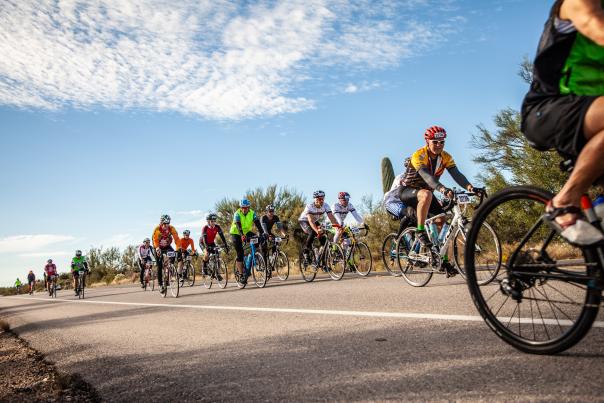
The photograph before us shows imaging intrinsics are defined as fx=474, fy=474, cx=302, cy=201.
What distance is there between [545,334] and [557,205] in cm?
108

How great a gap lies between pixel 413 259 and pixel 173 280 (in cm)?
746

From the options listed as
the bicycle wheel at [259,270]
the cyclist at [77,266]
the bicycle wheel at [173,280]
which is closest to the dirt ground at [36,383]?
the bicycle wheel at [173,280]

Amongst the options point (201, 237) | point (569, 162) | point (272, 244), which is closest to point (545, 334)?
point (569, 162)

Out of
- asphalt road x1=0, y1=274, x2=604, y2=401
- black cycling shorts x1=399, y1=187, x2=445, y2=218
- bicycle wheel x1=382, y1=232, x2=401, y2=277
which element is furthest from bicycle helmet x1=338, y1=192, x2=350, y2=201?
asphalt road x1=0, y1=274, x2=604, y2=401

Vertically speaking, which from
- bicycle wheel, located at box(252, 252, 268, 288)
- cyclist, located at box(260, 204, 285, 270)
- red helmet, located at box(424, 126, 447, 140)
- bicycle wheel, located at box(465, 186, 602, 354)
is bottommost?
bicycle wheel, located at box(465, 186, 602, 354)

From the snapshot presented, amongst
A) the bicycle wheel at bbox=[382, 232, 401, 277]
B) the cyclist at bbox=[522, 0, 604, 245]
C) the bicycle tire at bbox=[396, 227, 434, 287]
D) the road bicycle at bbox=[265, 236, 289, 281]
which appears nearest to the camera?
the cyclist at bbox=[522, 0, 604, 245]

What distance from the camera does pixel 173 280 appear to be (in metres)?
13.0

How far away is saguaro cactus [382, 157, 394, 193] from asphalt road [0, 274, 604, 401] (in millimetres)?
17688

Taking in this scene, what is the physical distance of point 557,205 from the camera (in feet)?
8.66

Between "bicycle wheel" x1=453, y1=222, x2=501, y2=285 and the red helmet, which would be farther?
the red helmet

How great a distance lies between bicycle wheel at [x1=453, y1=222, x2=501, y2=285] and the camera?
13.1ft

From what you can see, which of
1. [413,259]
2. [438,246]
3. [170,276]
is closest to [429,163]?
[438,246]

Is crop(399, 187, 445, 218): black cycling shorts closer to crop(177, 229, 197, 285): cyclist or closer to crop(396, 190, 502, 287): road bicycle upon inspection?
crop(396, 190, 502, 287): road bicycle

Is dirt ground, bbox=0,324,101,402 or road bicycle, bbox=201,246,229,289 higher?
road bicycle, bbox=201,246,229,289
